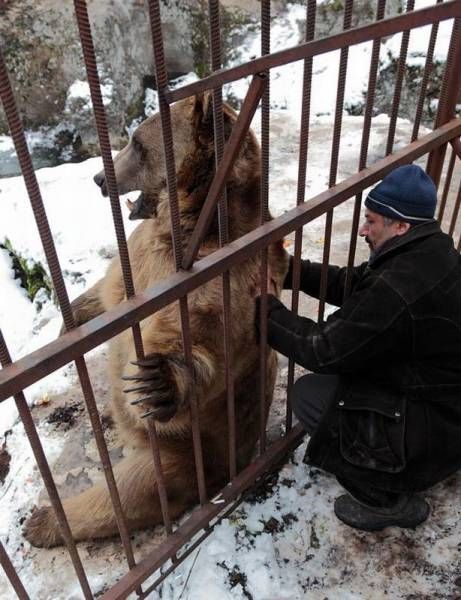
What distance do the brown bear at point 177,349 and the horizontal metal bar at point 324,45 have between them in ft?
1.91

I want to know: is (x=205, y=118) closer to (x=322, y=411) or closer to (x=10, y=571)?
(x=322, y=411)

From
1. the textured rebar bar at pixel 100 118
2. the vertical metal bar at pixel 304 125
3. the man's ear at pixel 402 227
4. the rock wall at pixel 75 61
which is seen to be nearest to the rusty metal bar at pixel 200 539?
the vertical metal bar at pixel 304 125

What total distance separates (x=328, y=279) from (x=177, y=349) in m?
1.03

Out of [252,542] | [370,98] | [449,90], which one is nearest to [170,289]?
[370,98]

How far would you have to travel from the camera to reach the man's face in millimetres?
2373

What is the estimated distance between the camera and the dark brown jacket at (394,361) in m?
2.20

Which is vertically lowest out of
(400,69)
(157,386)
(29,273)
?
(29,273)

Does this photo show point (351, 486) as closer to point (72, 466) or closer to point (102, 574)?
point (102, 574)

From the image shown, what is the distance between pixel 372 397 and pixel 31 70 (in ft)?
35.3

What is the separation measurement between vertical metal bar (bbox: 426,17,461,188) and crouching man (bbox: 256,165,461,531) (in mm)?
733

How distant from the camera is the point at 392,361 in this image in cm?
238

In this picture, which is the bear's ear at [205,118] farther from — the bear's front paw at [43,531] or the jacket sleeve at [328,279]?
the bear's front paw at [43,531]

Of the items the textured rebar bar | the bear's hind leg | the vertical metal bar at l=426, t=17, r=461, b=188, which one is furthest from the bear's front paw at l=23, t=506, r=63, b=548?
the vertical metal bar at l=426, t=17, r=461, b=188

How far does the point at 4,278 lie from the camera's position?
6266 millimetres
